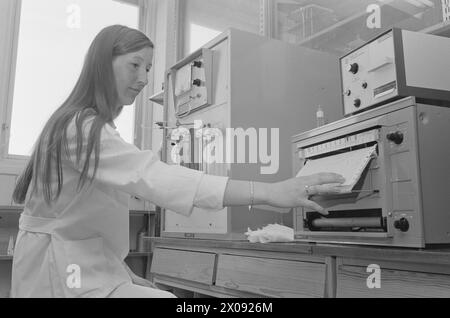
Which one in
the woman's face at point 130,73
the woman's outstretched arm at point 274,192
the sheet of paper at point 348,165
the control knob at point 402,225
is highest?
the woman's face at point 130,73

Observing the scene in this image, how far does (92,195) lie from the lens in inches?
35.5

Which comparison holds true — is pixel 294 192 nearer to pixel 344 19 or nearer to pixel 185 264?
pixel 185 264

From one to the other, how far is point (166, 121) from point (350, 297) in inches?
53.9

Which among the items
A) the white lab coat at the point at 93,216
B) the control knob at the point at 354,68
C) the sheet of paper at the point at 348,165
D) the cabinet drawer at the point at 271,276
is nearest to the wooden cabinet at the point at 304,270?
the cabinet drawer at the point at 271,276

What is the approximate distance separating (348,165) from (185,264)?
860 mm

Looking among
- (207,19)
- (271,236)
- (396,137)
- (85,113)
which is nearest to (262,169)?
(271,236)

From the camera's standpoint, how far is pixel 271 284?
1.28m

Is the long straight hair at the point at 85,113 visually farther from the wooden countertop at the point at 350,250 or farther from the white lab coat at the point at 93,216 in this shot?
the wooden countertop at the point at 350,250

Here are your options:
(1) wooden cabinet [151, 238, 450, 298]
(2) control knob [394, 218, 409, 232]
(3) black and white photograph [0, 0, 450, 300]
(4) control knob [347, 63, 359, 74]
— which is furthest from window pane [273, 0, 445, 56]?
(1) wooden cabinet [151, 238, 450, 298]

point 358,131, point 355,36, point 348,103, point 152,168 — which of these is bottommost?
point 152,168

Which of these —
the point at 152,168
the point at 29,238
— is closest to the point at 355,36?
the point at 152,168

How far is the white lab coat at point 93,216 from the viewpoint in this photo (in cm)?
83

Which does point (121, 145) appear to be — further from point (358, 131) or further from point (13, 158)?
point (13, 158)

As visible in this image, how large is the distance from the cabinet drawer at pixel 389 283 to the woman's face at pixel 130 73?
25.9 inches
